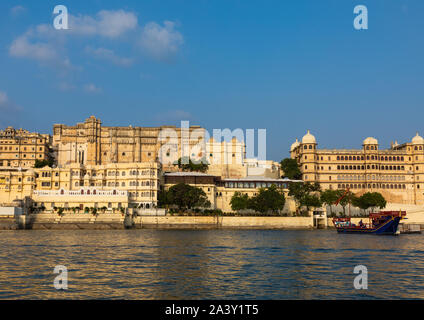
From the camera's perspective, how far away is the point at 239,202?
356 feet

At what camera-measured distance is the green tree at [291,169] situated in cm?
13350

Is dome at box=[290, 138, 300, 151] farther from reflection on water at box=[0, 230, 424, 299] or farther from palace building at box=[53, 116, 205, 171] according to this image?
reflection on water at box=[0, 230, 424, 299]

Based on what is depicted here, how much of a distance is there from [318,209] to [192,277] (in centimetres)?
8628

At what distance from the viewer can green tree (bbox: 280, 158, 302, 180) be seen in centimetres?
13350

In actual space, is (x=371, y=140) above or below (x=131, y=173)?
above

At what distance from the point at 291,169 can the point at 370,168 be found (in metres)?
22.0

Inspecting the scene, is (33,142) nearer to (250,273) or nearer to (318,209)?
(318,209)

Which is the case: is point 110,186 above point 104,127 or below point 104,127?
below

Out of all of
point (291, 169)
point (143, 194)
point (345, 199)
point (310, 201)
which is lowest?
point (310, 201)

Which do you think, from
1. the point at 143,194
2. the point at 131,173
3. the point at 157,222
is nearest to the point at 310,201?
the point at 157,222

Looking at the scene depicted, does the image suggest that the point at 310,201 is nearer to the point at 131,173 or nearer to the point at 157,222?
the point at 157,222
